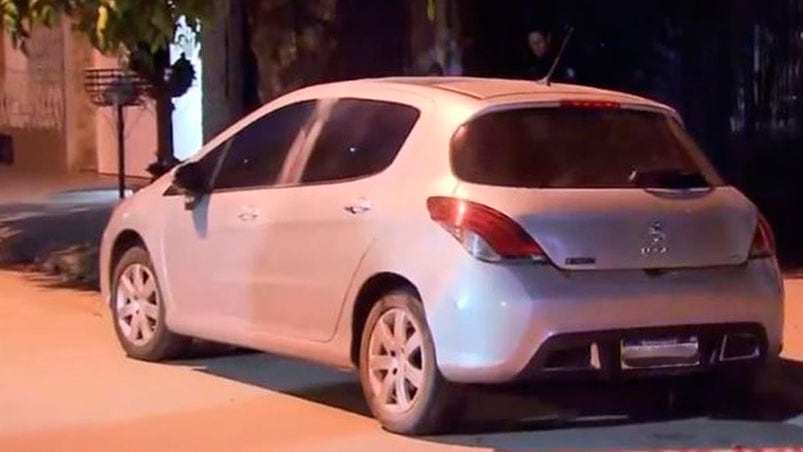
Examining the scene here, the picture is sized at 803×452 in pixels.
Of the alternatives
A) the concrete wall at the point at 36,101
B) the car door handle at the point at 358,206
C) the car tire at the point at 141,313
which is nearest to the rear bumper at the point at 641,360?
the car door handle at the point at 358,206

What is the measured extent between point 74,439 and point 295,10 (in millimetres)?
7152

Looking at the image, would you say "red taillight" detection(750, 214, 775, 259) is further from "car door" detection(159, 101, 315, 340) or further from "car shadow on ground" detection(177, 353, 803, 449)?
"car door" detection(159, 101, 315, 340)

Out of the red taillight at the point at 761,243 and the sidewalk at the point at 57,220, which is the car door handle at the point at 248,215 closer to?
the red taillight at the point at 761,243

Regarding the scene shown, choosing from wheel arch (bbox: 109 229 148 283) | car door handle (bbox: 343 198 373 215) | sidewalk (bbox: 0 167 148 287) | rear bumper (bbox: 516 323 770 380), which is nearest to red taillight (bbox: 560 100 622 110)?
car door handle (bbox: 343 198 373 215)

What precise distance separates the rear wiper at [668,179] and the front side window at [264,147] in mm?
1741

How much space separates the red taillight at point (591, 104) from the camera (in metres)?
8.35

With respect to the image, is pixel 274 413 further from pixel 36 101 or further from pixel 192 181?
pixel 36 101

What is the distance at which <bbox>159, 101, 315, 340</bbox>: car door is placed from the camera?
9086mm

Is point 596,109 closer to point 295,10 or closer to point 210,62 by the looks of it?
point 295,10

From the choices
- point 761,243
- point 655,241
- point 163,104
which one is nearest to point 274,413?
point 655,241

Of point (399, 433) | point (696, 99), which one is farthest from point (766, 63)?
point (399, 433)

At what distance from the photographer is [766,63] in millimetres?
15953

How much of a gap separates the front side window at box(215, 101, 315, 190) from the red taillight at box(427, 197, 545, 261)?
147cm

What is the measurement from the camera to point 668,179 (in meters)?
8.32
